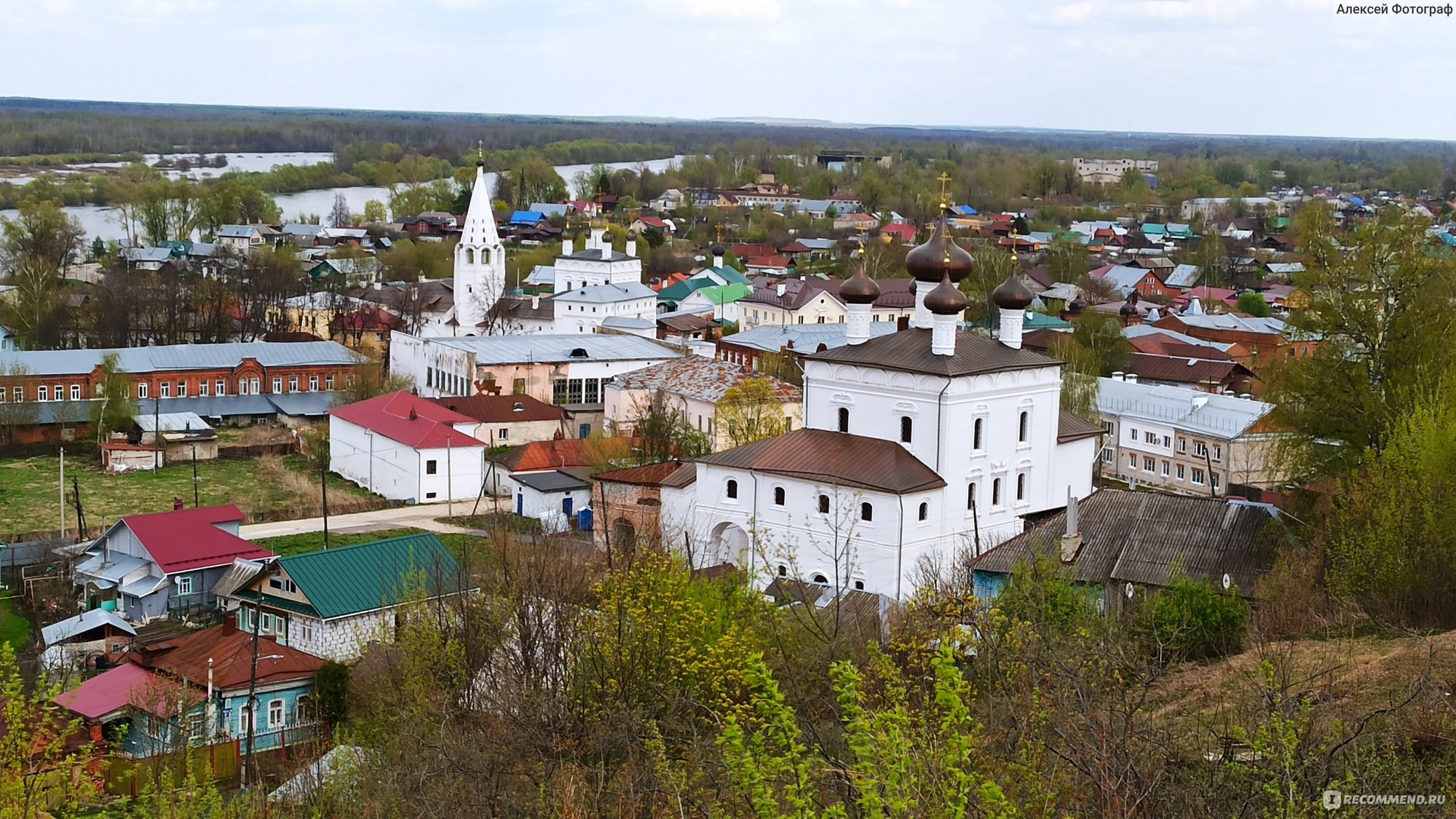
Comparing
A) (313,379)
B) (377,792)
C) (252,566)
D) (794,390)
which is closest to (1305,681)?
(377,792)

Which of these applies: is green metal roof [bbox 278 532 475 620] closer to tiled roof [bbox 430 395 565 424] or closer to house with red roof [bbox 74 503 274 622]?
house with red roof [bbox 74 503 274 622]

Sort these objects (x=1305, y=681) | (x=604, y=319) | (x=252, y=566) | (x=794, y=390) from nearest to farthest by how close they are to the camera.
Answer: (x=1305, y=681) → (x=252, y=566) → (x=794, y=390) → (x=604, y=319)

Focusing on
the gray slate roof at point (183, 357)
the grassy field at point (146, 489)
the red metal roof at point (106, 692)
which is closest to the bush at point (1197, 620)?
the red metal roof at point (106, 692)

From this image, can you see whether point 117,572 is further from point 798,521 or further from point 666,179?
point 666,179

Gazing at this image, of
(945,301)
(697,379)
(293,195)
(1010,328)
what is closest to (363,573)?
(945,301)

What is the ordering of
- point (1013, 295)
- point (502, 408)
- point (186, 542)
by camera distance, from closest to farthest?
point (186, 542) < point (1013, 295) < point (502, 408)

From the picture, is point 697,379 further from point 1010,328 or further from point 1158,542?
point 1158,542
